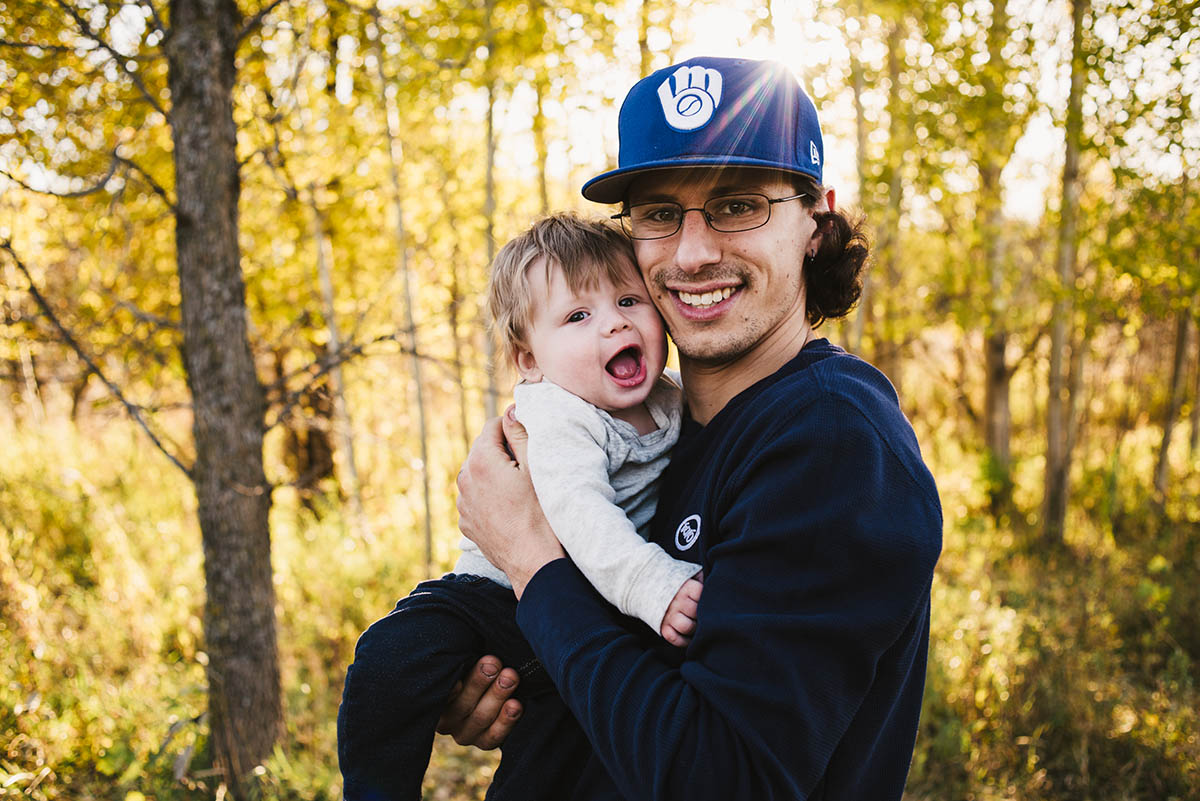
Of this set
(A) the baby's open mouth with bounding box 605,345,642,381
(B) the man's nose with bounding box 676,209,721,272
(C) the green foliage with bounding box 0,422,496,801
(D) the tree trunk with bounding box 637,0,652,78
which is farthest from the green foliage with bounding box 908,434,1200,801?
(D) the tree trunk with bounding box 637,0,652,78

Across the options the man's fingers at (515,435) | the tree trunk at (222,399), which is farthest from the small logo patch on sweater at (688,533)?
the tree trunk at (222,399)

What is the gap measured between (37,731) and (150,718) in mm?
496

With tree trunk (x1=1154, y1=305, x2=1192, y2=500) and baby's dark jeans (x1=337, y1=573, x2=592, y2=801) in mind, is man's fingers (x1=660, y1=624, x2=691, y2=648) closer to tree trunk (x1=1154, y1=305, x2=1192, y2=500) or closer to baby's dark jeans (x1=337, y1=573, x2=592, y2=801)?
baby's dark jeans (x1=337, y1=573, x2=592, y2=801)

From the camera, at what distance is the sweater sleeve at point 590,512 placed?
4.50ft

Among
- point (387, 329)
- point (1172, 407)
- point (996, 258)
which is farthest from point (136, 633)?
point (1172, 407)

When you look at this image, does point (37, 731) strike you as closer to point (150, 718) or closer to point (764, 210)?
point (150, 718)

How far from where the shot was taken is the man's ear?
2.05 metres

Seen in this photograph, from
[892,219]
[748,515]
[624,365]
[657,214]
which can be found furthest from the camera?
[892,219]

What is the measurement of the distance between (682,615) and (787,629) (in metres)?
0.23

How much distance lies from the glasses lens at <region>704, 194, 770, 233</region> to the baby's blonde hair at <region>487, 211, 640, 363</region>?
1.05 feet

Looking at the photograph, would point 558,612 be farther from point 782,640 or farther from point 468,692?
point 468,692

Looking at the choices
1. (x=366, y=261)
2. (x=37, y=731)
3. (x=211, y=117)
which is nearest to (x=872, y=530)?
(x=211, y=117)

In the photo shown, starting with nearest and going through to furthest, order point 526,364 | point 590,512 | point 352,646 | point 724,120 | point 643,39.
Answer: point 590,512 < point 724,120 < point 526,364 < point 352,646 < point 643,39

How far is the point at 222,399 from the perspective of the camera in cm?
312
